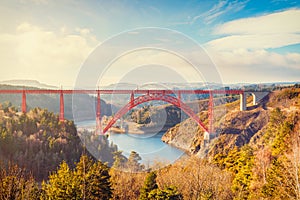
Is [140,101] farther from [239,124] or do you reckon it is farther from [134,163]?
[239,124]

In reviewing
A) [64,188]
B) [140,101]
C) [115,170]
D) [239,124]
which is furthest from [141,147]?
[239,124]

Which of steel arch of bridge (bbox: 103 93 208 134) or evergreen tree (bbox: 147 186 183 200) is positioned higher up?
steel arch of bridge (bbox: 103 93 208 134)

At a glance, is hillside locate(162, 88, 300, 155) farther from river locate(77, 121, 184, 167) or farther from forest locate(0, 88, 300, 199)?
river locate(77, 121, 184, 167)

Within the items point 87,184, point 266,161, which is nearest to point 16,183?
point 87,184

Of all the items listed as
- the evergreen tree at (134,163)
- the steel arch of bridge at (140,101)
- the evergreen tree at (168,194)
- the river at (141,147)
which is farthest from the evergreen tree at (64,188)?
the steel arch of bridge at (140,101)

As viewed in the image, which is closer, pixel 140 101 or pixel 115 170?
pixel 115 170

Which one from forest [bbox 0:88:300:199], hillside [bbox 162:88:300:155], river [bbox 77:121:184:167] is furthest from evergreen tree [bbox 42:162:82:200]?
hillside [bbox 162:88:300:155]

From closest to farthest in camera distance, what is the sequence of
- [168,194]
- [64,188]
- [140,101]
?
[64,188], [168,194], [140,101]

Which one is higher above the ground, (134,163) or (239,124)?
(134,163)
